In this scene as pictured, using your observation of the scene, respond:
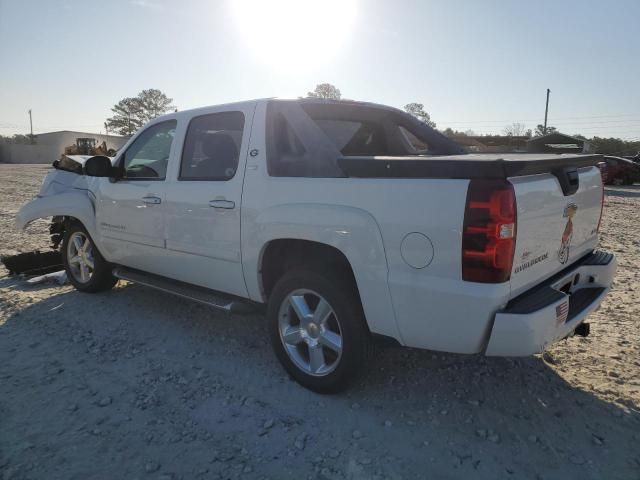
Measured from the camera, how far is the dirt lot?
7.86 ft

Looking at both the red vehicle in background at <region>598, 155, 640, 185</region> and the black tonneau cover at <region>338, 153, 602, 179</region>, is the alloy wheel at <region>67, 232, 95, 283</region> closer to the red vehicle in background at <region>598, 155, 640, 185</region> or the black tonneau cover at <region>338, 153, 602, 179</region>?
the black tonneau cover at <region>338, 153, 602, 179</region>

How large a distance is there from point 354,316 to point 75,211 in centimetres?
358

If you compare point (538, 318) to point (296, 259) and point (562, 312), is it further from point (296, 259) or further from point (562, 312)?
point (296, 259)

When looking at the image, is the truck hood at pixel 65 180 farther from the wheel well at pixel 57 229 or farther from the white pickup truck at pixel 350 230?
the wheel well at pixel 57 229

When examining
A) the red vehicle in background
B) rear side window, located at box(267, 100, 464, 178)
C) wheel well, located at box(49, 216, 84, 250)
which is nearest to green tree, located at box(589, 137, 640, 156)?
the red vehicle in background

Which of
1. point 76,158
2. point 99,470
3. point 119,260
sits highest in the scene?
point 76,158

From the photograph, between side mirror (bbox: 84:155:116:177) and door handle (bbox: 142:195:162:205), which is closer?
door handle (bbox: 142:195:162:205)

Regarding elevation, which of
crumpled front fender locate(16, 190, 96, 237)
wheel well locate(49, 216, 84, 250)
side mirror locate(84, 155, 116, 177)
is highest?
side mirror locate(84, 155, 116, 177)

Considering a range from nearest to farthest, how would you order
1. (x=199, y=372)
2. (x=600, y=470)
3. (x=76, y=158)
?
(x=600, y=470)
(x=199, y=372)
(x=76, y=158)

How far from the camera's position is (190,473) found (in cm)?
233

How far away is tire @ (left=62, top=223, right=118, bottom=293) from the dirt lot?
801 mm

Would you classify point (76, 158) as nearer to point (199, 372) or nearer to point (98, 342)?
point (98, 342)

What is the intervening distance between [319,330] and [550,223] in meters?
1.52

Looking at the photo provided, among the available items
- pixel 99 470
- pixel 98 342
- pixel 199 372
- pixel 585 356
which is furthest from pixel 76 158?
pixel 585 356
